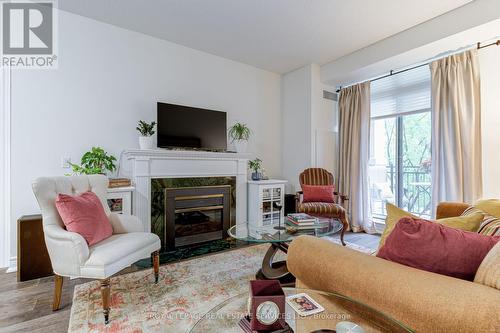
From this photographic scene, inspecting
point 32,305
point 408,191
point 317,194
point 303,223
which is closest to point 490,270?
point 303,223

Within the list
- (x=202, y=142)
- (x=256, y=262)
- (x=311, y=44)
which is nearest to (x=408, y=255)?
(x=256, y=262)

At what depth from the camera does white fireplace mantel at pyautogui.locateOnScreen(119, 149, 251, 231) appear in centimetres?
285

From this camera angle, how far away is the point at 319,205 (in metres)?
3.31

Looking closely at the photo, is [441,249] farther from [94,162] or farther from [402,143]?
[402,143]

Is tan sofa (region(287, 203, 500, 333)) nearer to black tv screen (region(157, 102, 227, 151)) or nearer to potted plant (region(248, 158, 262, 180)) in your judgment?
black tv screen (region(157, 102, 227, 151))

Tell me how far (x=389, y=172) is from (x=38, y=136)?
4.70 m

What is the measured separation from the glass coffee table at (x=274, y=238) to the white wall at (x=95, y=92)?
1.98m

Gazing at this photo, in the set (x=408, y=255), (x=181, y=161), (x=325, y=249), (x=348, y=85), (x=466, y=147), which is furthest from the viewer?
(x=348, y=85)

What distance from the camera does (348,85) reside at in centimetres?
435

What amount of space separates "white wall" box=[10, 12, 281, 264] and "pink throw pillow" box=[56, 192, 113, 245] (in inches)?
45.7

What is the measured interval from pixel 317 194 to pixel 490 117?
2.16 m

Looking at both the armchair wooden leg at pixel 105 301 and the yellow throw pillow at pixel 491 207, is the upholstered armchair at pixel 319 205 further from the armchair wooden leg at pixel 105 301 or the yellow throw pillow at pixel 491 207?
the armchair wooden leg at pixel 105 301

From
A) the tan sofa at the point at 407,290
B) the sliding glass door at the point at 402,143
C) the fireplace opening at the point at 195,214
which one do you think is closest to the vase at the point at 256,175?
the fireplace opening at the point at 195,214

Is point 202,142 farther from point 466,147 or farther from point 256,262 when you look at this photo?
point 466,147
